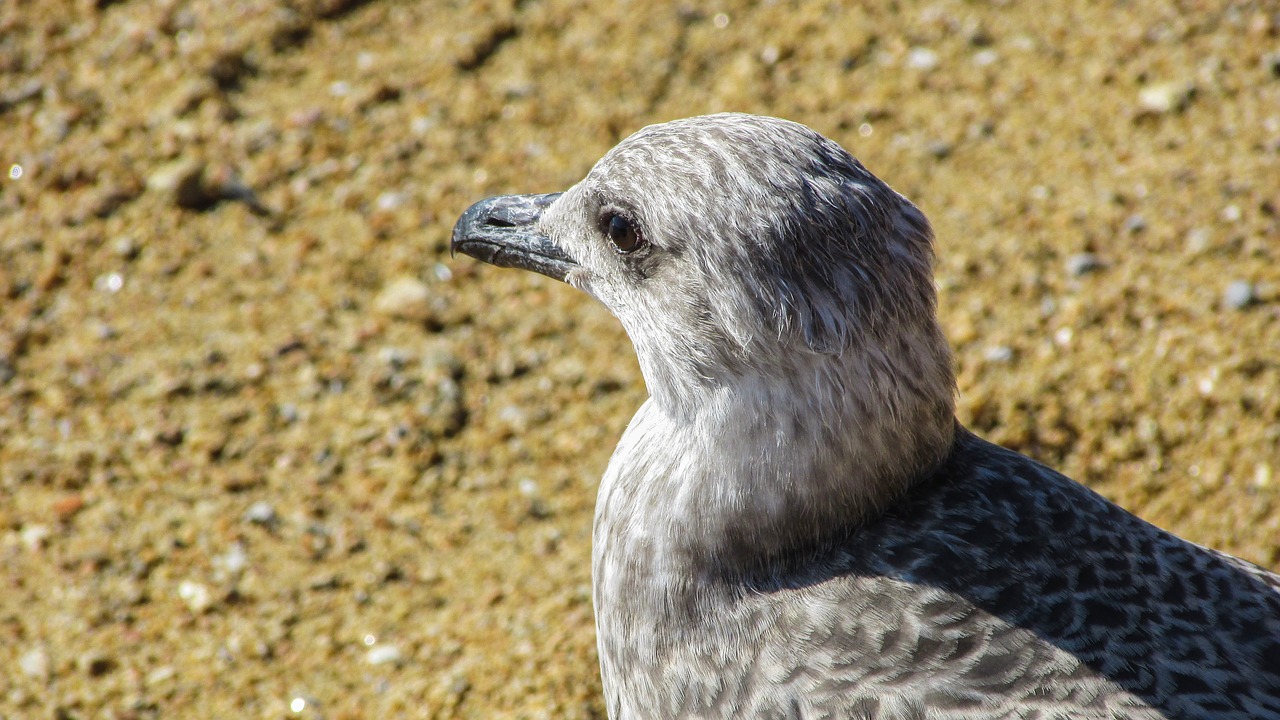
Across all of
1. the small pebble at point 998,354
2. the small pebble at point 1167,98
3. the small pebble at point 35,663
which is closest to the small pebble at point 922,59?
the small pebble at point 1167,98

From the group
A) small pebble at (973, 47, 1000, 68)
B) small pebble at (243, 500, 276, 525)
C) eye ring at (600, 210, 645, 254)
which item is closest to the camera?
eye ring at (600, 210, 645, 254)

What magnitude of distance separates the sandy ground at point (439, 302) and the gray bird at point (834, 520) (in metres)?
1.06

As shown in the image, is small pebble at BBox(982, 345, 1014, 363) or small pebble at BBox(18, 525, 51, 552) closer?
small pebble at BBox(18, 525, 51, 552)

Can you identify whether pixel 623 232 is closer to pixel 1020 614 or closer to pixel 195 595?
pixel 1020 614

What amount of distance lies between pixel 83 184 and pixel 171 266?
604 mm

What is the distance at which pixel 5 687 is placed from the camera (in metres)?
3.65

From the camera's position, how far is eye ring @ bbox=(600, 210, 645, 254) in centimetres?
274

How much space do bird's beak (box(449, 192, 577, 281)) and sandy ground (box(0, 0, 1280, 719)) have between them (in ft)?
4.00

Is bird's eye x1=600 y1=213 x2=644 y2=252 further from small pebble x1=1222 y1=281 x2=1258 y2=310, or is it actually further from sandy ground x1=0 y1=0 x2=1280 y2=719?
small pebble x1=1222 y1=281 x2=1258 y2=310

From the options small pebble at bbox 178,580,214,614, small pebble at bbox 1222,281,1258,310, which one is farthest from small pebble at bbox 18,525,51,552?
small pebble at bbox 1222,281,1258,310

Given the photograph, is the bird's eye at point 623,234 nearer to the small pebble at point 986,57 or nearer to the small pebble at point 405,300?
the small pebble at point 405,300

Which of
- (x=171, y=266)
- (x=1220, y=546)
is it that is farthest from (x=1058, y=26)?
(x=171, y=266)

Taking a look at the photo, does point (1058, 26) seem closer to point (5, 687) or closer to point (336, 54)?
point (336, 54)

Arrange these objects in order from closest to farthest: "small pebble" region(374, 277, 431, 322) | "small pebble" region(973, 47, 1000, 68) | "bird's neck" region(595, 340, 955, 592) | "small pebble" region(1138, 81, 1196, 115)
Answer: "bird's neck" region(595, 340, 955, 592)
"small pebble" region(374, 277, 431, 322)
"small pebble" region(1138, 81, 1196, 115)
"small pebble" region(973, 47, 1000, 68)
